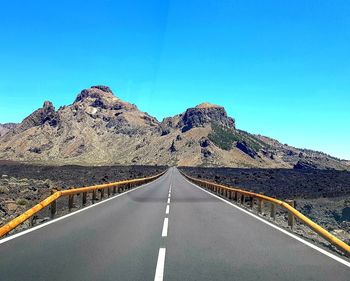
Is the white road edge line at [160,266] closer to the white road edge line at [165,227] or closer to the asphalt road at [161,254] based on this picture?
the asphalt road at [161,254]

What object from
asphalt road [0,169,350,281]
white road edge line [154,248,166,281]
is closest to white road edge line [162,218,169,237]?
asphalt road [0,169,350,281]

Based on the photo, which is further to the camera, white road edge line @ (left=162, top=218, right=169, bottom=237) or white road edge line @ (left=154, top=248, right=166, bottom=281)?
white road edge line @ (left=162, top=218, right=169, bottom=237)

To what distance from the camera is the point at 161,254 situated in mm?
9289

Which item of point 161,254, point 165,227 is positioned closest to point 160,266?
point 161,254

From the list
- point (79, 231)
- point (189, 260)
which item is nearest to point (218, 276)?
point (189, 260)

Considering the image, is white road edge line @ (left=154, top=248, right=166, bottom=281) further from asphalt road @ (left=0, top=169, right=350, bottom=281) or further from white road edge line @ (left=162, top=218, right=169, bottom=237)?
white road edge line @ (left=162, top=218, right=169, bottom=237)

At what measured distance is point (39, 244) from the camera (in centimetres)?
1028

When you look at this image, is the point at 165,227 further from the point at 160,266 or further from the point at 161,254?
the point at 160,266

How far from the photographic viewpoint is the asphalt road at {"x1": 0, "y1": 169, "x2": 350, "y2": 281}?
24.9 feet

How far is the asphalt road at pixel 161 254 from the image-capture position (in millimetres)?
7578

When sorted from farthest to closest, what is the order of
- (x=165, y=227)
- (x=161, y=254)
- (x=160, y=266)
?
(x=165, y=227)
(x=161, y=254)
(x=160, y=266)

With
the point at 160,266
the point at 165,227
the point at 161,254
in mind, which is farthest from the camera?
the point at 165,227

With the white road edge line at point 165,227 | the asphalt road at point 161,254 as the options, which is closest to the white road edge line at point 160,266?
the asphalt road at point 161,254

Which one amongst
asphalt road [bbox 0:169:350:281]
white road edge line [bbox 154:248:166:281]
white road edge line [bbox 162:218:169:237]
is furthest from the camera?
white road edge line [bbox 162:218:169:237]
